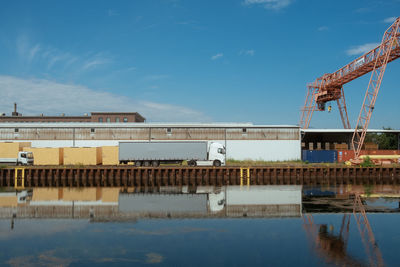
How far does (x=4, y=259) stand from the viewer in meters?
12.5

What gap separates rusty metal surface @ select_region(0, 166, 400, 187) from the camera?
35.6m

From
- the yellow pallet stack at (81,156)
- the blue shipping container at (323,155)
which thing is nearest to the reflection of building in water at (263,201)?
the yellow pallet stack at (81,156)

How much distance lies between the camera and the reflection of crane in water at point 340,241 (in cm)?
1227

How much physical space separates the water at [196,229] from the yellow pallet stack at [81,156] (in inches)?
572

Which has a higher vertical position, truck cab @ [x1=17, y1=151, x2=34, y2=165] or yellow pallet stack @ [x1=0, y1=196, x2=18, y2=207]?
truck cab @ [x1=17, y1=151, x2=34, y2=165]

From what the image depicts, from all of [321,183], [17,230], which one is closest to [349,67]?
[321,183]

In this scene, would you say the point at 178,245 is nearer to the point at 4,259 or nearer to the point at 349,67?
the point at 4,259

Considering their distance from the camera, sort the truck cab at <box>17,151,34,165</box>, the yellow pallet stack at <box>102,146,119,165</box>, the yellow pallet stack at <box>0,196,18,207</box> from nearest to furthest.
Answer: the yellow pallet stack at <box>0,196,18,207</box>, the truck cab at <box>17,151,34,165</box>, the yellow pallet stack at <box>102,146,119,165</box>

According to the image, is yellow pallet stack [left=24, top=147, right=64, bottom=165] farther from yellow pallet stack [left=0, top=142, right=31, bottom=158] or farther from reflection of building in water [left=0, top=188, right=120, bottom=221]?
reflection of building in water [left=0, top=188, right=120, bottom=221]

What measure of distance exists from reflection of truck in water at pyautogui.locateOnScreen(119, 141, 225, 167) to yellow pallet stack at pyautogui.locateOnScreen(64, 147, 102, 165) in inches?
135

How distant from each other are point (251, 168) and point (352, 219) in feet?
66.1

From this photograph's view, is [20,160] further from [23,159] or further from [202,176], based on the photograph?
[202,176]

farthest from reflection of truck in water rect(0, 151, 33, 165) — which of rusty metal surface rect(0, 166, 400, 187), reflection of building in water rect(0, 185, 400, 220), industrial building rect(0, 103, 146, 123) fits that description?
industrial building rect(0, 103, 146, 123)

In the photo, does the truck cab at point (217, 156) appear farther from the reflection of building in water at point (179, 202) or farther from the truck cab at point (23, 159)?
the truck cab at point (23, 159)
